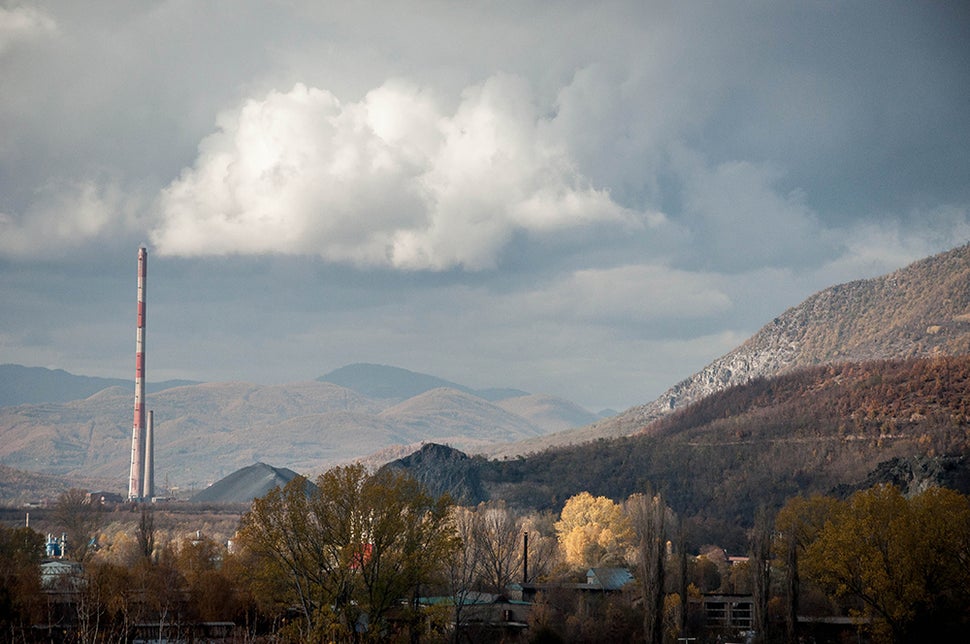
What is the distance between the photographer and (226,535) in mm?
185375

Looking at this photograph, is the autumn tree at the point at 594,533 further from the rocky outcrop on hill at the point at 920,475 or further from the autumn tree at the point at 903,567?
the autumn tree at the point at 903,567

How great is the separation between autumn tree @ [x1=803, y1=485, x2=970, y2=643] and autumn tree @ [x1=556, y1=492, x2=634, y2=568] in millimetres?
37706

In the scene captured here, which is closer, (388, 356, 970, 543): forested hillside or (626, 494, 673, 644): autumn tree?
(626, 494, 673, 644): autumn tree

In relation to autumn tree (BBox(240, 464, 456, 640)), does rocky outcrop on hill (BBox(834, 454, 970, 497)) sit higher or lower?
higher

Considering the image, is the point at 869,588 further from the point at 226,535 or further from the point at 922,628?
the point at 226,535

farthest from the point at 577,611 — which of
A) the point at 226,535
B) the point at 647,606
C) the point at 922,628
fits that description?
the point at 226,535

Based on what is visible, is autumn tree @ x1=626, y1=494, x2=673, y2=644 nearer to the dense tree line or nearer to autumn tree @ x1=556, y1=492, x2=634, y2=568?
the dense tree line

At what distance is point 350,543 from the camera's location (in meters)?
68.9

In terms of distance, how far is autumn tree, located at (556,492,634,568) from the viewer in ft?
406

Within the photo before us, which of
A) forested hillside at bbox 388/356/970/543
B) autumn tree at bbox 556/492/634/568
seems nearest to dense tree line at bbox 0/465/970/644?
autumn tree at bbox 556/492/634/568

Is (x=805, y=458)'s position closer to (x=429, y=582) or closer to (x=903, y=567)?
(x=903, y=567)

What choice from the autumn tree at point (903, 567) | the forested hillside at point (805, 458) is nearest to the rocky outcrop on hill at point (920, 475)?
the forested hillside at point (805, 458)

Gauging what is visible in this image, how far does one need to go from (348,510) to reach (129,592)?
21.9 meters

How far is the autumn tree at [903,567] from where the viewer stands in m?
75.9
